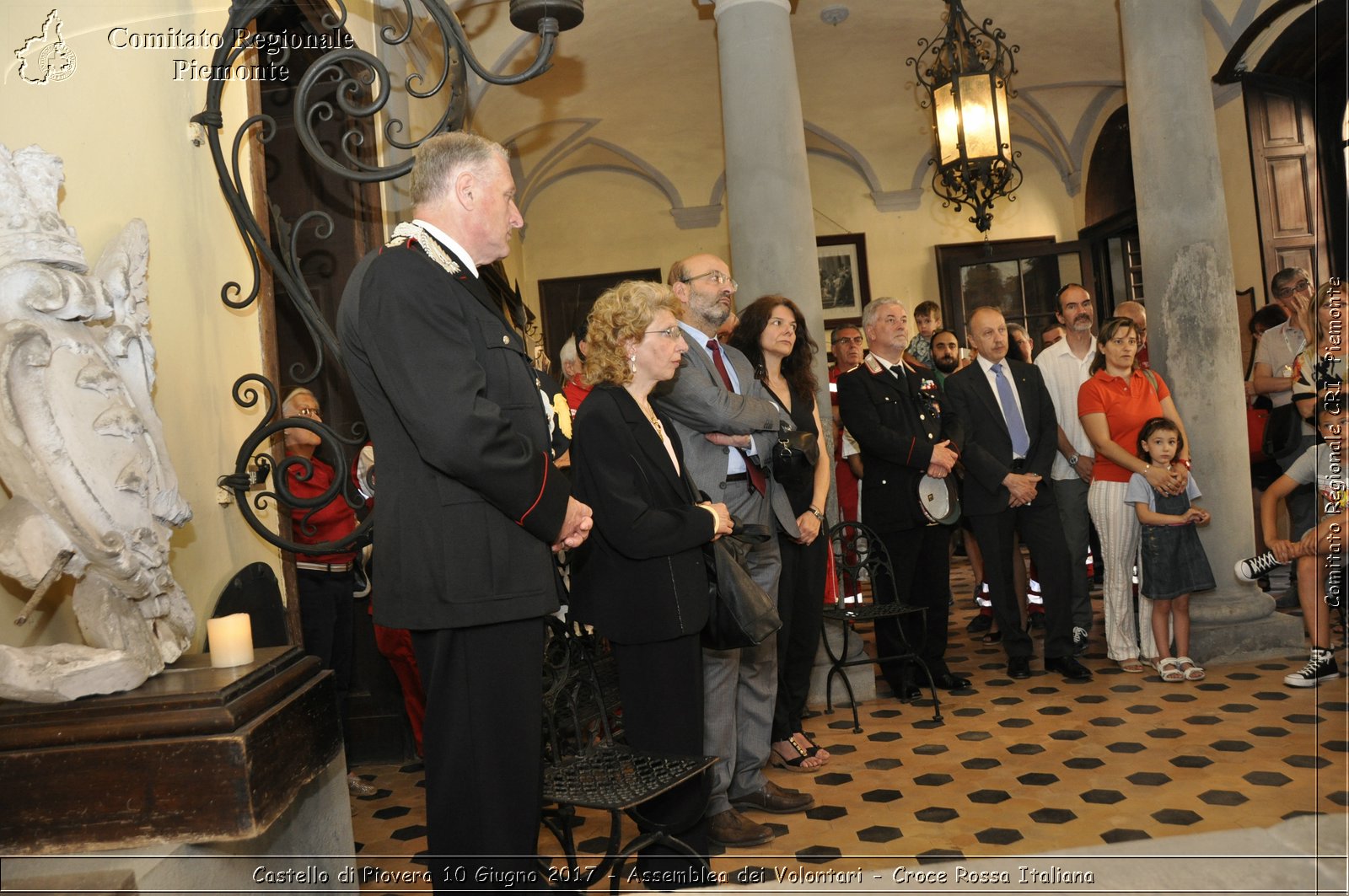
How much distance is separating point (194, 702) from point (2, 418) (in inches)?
22.5

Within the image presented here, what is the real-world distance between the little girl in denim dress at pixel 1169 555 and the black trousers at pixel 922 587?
914mm

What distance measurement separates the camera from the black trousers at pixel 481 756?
2266 mm

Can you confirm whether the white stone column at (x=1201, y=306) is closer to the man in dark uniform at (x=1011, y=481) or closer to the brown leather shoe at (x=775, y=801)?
the man in dark uniform at (x=1011, y=481)

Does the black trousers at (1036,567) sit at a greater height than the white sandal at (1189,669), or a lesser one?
greater

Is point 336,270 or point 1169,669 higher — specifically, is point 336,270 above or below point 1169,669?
above

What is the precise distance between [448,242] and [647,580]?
1.00 m

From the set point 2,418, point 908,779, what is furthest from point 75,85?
point 908,779

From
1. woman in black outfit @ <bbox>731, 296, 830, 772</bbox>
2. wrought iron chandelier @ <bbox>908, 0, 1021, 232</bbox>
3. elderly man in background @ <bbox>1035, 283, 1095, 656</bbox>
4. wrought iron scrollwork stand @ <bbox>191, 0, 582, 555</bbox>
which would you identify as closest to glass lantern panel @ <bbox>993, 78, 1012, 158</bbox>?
wrought iron chandelier @ <bbox>908, 0, 1021, 232</bbox>

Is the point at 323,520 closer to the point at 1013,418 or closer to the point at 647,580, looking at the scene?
the point at 647,580

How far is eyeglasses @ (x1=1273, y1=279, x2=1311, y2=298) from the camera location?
5.96m

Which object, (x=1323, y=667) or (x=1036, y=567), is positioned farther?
(x=1036, y=567)

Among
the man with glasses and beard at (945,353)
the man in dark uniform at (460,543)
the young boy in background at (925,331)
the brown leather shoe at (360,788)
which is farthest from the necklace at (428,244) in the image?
the young boy in background at (925,331)

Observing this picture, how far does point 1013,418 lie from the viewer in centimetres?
557

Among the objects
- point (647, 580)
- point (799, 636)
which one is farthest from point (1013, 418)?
point (647, 580)
